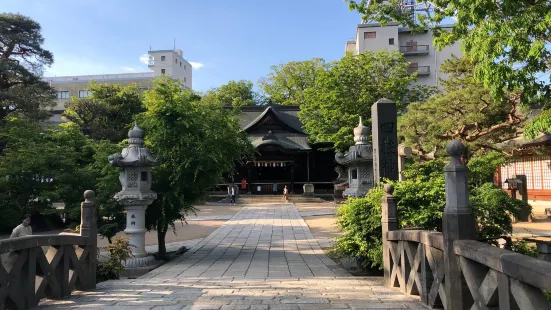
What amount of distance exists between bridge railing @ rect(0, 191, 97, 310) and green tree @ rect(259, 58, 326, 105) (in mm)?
35551

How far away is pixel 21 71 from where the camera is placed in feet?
79.6

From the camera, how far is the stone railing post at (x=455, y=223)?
383cm

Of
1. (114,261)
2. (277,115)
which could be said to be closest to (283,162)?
(277,115)

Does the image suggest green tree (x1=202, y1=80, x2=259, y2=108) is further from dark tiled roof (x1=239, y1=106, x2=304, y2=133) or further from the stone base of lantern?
the stone base of lantern

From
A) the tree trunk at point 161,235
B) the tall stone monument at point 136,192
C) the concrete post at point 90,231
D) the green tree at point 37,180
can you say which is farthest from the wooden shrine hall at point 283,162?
the concrete post at point 90,231

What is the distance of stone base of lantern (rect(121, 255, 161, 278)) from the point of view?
9006 millimetres

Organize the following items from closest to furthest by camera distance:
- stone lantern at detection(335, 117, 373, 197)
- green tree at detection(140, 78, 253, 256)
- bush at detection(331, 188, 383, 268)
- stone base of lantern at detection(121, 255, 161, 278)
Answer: bush at detection(331, 188, 383, 268) → stone base of lantern at detection(121, 255, 161, 278) → green tree at detection(140, 78, 253, 256) → stone lantern at detection(335, 117, 373, 197)

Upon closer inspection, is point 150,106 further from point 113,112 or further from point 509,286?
point 113,112

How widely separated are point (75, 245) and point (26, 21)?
23568 millimetres

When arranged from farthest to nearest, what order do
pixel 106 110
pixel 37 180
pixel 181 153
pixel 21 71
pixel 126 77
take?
pixel 126 77, pixel 106 110, pixel 21 71, pixel 37 180, pixel 181 153

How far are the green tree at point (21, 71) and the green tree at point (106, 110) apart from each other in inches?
289

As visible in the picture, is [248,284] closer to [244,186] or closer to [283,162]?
[283,162]

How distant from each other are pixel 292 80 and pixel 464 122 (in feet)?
98.7

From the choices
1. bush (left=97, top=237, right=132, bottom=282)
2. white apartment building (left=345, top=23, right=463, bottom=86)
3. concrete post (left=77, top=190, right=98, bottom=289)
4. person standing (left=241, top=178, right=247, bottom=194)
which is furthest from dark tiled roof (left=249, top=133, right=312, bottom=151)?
concrete post (left=77, top=190, right=98, bottom=289)
